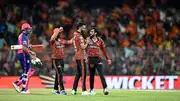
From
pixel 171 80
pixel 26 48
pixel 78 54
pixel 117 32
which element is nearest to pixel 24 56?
pixel 26 48

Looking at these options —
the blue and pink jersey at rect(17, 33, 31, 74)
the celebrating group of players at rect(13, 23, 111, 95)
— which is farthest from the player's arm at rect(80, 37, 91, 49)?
the blue and pink jersey at rect(17, 33, 31, 74)

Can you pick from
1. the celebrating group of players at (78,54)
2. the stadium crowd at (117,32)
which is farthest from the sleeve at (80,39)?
the stadium crowd at (117,32)

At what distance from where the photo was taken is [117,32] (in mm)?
32781

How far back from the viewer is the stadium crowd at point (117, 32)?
28.9 metres

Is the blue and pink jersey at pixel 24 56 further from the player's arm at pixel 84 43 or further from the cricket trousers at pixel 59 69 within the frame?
the player's arm at pixel 84 43

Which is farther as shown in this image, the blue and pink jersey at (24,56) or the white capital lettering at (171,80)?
the white capital lettering at (171,80)

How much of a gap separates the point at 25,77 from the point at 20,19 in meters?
12.6

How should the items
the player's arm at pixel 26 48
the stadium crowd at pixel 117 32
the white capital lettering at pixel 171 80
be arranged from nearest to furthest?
1. the player's arm at pixel 26 48
2. the white capital lettering at pixel 171 80
3. the stadium crowd at pixel 117 32

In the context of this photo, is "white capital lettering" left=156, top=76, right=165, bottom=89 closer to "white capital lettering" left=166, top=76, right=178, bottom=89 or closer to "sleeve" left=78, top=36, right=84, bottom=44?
"white capital lettering" left=166, top=76, right=178, bottom=89

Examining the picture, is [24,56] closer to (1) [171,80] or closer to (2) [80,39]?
(2) [80,39]

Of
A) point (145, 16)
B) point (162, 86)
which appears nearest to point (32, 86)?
point (162, 86)

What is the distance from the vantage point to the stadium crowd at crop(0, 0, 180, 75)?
94.8 feet

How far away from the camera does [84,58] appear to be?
69.5 feet

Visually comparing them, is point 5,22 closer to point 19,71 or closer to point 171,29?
point 19,71
